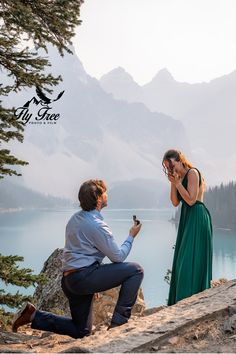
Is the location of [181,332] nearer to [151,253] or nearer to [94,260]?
[94,260]

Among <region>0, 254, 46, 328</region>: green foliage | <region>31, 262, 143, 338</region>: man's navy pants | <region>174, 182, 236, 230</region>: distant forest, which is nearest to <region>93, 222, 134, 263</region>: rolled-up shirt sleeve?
<region>31, 262, 143, 338</region>: man's navy pants

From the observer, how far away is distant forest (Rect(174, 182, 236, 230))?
13946cm

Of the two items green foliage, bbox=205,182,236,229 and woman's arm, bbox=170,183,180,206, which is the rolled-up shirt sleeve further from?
green foliage, bbox=205,182,236,229

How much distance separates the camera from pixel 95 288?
5445 mm

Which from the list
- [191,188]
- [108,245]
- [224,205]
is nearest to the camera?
[108,245]

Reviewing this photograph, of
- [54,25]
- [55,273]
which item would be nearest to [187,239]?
[54,25]

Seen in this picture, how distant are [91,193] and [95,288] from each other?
1067 mm

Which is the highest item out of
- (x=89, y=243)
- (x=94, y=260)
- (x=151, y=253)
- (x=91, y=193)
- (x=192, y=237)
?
(x=91, y=193)

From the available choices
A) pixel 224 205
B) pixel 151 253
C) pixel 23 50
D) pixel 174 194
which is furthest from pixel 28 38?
pixel 224 205

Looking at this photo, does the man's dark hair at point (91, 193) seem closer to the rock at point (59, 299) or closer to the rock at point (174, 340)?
the rock at point (174, 340)

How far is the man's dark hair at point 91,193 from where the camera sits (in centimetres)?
538

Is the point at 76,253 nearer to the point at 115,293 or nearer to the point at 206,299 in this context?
the point at 206,299

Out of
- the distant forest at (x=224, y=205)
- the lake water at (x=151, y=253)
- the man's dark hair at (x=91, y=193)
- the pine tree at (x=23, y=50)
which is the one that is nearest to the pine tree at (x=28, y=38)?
the pine tree at (x=23, y=50)

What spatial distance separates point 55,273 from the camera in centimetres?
1148
